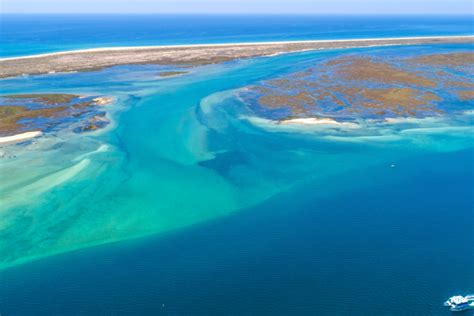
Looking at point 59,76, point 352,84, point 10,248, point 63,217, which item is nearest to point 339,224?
point 63,217

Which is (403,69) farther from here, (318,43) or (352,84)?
(318,43)

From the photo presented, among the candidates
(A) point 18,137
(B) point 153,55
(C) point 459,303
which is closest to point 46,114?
(A) point 18,137

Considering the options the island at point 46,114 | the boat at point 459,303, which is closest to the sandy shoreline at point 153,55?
the island at point 46,114

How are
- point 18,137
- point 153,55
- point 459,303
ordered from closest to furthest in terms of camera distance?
point 459,303 → point 18,137 → point 153,55

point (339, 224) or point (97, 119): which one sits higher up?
point (97, 119)

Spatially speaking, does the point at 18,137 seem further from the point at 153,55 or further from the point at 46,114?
the point at 153,55

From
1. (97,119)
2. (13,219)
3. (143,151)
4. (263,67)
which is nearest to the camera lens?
(13,219)

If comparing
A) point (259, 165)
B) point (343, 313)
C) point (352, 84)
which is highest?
point (352, 84)
